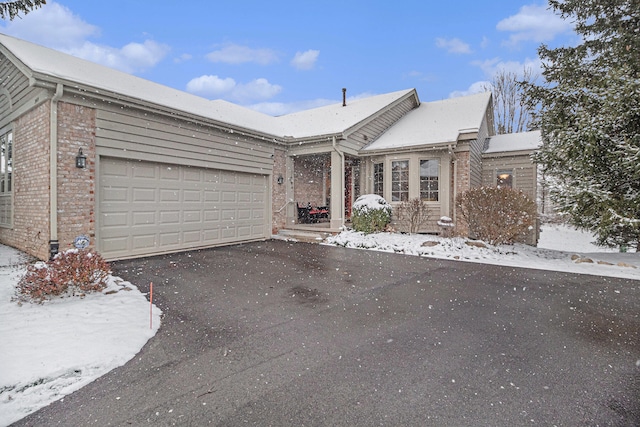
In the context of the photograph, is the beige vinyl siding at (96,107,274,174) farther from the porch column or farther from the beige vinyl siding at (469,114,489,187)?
the beige vinyl siding at (469,114,489,187)

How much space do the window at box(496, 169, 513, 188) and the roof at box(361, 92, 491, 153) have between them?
7.60ft

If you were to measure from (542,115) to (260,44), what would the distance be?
93.2 ft

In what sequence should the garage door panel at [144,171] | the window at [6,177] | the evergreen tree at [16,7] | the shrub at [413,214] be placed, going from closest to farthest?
the evergreen tree at [16,7] → the garage door panel at [144,171] → the window at [6,177] → the shrub at [413,214]

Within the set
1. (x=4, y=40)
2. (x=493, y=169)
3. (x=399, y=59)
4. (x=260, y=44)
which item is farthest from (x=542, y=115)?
(x=399, y=59)

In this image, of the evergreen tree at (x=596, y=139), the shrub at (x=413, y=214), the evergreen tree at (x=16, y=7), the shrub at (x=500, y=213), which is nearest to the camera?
the evergreen tree at (x=596, y=139)

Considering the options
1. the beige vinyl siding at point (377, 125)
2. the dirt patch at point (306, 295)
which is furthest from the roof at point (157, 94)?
the dirt patch at point (306, 295)

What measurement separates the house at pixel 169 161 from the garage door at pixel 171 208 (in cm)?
3

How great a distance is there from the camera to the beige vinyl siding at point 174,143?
6.60 metres

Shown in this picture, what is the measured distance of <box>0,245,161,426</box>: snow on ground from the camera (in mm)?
2189

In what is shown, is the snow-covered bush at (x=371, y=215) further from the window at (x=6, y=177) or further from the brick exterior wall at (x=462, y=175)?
the window at (x=6, y=177)

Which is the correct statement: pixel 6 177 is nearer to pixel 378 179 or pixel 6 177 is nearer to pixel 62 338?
pixel 62 338

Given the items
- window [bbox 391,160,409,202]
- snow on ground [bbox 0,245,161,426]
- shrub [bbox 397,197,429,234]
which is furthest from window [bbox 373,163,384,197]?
snow on ground [bbox 0,245,161,426]

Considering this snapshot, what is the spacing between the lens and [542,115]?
23.6 ft

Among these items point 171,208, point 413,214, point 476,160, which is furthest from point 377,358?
point 476,160
